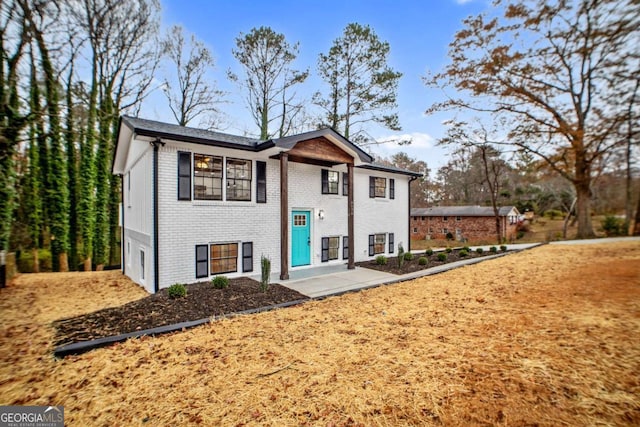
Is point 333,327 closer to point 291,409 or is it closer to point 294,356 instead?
point 294,356

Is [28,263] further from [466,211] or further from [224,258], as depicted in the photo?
[466,211]

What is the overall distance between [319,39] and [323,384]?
60.9 ft

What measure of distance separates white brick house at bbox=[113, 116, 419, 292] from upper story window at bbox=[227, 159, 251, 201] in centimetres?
3

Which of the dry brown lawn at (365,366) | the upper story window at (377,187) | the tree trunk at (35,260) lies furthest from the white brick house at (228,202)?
the tree trunk at (35,260)

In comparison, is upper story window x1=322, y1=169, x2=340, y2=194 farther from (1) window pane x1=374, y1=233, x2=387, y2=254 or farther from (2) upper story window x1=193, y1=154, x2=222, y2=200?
(2) upper story window x1=193, y1=154, x2=222, y2=200

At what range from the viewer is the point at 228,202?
830 centimetres

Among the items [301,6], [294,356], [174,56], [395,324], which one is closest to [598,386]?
[395,324]

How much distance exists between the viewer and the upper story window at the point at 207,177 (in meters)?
7.82

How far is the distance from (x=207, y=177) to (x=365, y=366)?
265 inches

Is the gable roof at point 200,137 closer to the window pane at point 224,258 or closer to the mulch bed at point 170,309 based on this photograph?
the window pane at point 224,258

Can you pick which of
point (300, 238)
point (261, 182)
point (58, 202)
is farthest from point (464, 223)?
point (58, 202)

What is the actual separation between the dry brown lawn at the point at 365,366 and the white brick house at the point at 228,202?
2.67 m

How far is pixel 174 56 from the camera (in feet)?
53.0

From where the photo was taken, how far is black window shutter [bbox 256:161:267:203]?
8.87 meters
